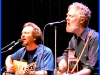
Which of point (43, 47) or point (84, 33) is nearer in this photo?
point (84, 33)

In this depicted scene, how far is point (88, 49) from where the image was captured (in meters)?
2.65

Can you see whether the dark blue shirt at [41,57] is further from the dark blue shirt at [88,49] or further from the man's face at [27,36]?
the dark blue shirt at [88,49]

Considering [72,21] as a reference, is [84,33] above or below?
below

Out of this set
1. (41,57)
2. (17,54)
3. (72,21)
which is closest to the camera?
(72,21)

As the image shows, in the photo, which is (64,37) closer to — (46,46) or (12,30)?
(46,46)

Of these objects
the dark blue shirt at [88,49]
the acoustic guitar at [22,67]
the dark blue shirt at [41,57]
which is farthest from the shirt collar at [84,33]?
the acoustic guitar at [22,67]

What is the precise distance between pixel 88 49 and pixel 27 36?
63cm

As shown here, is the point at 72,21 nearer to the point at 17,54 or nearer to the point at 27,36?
the point at 27,36

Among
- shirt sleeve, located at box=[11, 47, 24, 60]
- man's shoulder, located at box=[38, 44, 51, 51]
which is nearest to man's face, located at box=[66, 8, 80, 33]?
man's shoulder, located at box=[38, 44, 51, 51]

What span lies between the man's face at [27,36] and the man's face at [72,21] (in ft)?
1.25

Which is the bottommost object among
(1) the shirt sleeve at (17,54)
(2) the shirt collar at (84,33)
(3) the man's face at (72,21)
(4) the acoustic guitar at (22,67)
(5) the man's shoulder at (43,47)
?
(4) the acoustic guitar at (22,67)

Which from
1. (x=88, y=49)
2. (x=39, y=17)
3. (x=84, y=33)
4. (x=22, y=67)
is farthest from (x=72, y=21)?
(x=22, y=67)

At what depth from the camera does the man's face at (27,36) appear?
3.01 m

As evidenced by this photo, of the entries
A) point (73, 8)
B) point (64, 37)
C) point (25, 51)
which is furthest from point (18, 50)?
point (73, 8)
